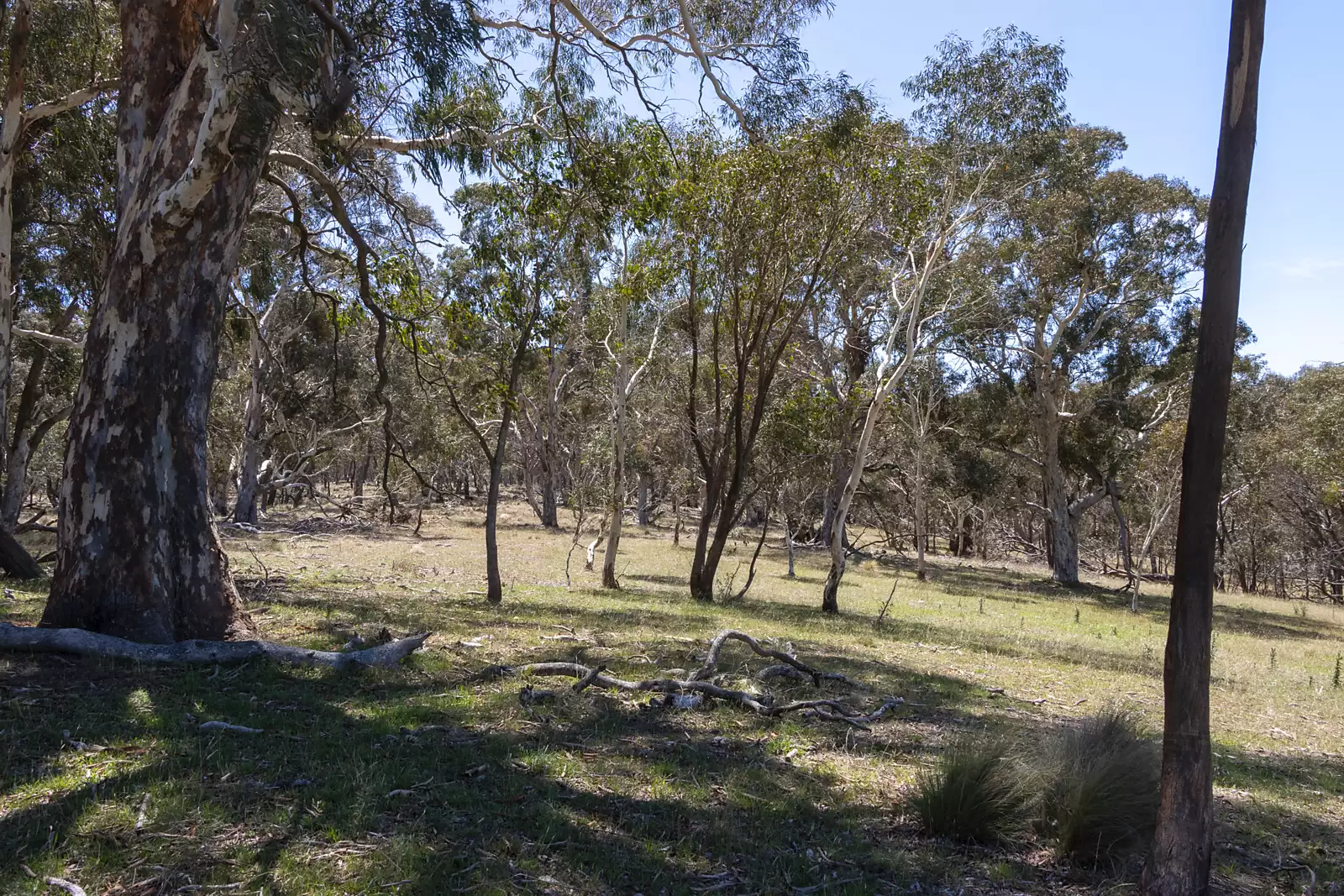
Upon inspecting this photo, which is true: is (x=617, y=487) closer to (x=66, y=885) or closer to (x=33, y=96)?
(x=33, y=96)

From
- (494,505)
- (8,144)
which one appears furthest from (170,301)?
(494,505)

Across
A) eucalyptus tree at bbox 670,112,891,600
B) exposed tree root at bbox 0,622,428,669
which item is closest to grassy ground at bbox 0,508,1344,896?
exposed tree root at bbox 0,622,428,669

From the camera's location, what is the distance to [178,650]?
607cm

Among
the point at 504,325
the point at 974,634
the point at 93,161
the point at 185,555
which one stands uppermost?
the point at 93,161

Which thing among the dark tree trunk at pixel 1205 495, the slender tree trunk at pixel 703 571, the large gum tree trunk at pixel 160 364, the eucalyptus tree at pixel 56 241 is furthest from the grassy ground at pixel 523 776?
the eucalyptus tree at pixel 56 241

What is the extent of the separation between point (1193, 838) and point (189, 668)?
5.83 metres

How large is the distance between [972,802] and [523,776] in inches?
86.6

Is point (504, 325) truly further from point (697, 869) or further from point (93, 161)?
point (697, 869)

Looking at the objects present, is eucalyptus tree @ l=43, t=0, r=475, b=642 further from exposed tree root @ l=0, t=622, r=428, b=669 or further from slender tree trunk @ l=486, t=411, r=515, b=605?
slender tree trunk @ l=486, t=411, r=515, b=605

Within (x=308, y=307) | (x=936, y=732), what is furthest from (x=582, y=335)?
(x=936, y=732)

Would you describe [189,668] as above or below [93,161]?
below

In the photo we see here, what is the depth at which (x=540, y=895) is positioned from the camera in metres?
3.26

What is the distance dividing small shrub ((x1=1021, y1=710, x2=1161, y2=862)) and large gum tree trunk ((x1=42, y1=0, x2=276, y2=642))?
5732mm

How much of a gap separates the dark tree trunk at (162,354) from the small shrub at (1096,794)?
5728mm
